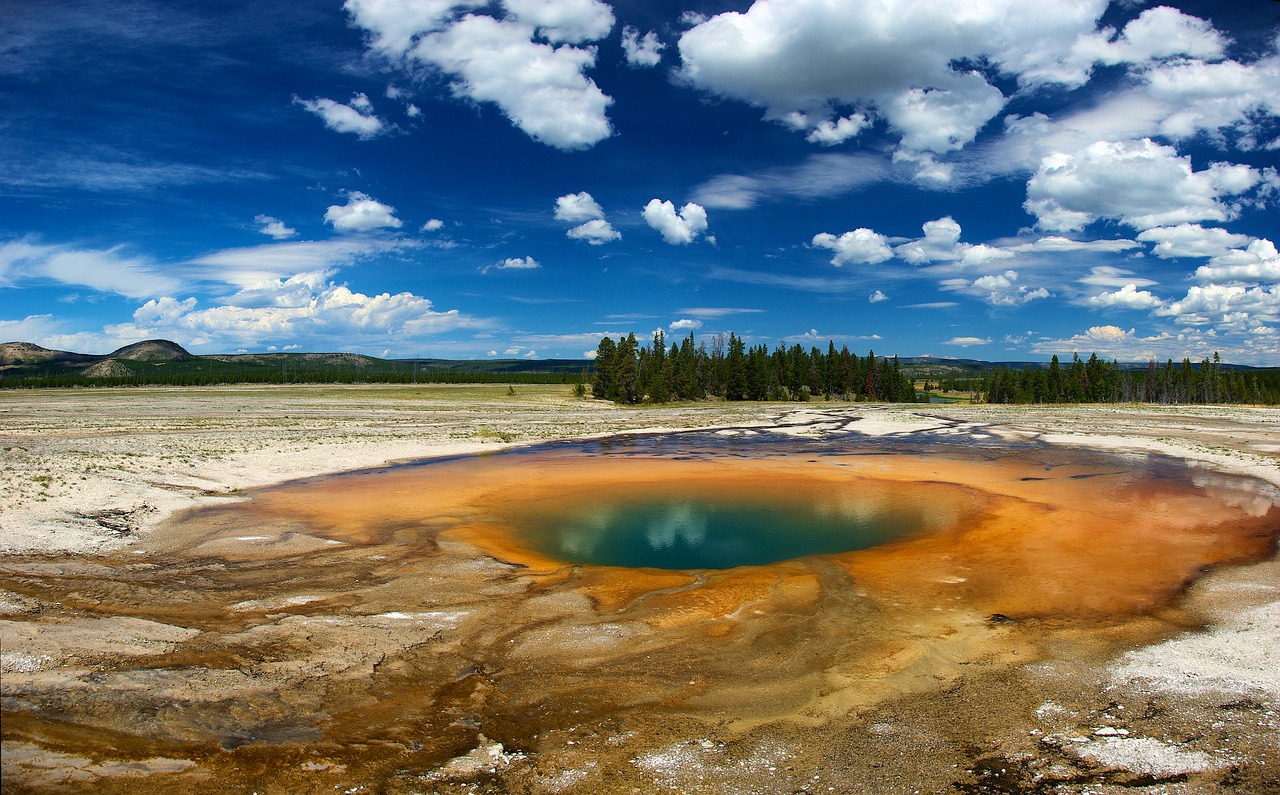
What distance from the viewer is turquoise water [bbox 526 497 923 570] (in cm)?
1480

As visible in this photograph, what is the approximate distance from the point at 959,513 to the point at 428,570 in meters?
14.8

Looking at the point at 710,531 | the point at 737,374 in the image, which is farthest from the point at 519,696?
the point at 737,374

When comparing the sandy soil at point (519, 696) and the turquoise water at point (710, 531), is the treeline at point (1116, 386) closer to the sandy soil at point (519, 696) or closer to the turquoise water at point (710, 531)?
the turquoise water at point (710, 531)

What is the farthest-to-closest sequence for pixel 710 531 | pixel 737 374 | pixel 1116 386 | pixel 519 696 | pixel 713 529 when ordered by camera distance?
pixel 1116 386 → pixel 737 374 → pixel 713 529 → pixel 710 531 → pixel 519 696

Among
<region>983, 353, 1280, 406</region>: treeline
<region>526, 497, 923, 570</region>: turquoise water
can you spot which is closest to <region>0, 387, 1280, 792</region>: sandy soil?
<region>526, 497, 923, 570</region>: turquoise water

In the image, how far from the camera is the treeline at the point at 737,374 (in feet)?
305

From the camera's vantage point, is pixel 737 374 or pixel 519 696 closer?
pixel 519 696

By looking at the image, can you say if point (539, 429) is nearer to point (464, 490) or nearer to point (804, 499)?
point (464, 490)

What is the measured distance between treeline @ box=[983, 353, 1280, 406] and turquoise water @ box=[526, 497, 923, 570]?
115778mm

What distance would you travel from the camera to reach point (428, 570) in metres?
12.7

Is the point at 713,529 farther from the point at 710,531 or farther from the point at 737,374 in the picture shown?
the point at 737,374

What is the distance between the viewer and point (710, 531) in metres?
17.5

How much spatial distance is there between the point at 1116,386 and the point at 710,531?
139 meters

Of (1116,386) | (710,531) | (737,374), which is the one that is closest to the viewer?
(710,531)
